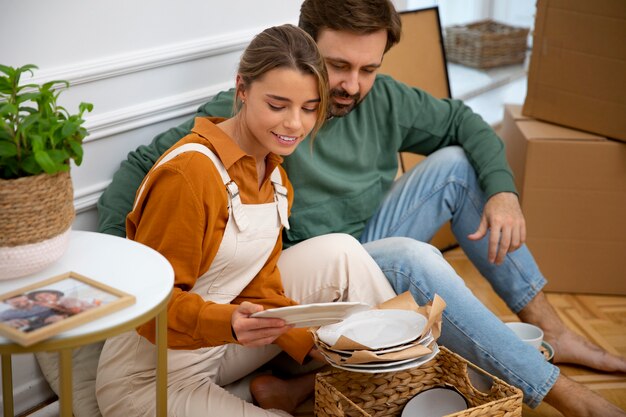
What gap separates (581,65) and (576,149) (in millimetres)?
227

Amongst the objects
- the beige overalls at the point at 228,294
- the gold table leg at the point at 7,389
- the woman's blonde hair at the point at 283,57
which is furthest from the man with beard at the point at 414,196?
the gold table leg at the point at 7,389

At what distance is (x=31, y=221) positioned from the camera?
109 centimetres

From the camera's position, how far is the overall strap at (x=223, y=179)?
1.41 metres

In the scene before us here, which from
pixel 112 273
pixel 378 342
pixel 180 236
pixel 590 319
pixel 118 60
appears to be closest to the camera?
pixel 112 273

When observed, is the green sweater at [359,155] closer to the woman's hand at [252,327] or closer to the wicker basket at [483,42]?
the woman's hand at [252,327]

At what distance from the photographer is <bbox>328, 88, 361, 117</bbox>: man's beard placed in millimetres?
1762

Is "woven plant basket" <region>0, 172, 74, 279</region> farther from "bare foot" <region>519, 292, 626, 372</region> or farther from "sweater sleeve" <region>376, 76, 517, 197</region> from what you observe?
"bare foot" <region>519, 292, 626, 372</region>

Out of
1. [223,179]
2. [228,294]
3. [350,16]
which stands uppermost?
[350,16]

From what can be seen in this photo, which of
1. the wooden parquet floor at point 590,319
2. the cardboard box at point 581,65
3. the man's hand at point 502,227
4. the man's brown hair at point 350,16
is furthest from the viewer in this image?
the cardboard box at point 581,65

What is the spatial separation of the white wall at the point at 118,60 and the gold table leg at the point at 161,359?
1.92ft

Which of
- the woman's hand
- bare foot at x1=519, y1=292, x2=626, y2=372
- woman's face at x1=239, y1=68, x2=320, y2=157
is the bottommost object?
bare foot at x1=519, y1=292, x2=626, y2=372

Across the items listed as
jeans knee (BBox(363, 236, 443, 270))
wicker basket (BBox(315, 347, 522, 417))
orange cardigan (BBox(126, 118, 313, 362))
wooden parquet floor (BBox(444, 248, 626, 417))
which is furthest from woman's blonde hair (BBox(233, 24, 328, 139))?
wooden parquet floor (BBox(444, 248, 626, 417))

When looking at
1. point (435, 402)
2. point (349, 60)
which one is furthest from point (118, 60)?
point (435, 402)

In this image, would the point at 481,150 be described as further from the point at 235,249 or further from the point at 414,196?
the point at 235,249
